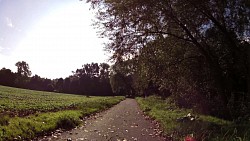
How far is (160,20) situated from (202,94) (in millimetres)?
6355

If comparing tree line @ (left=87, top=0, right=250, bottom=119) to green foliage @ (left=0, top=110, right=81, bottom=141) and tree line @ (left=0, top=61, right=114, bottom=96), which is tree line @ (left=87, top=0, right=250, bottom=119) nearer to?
green foliage @ (left=0, top=110, right=81, bottom=141)

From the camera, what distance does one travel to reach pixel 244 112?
14.6 meters

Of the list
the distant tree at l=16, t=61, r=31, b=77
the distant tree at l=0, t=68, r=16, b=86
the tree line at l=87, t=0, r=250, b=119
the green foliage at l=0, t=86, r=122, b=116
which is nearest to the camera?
the tree line at l=87, t=0, r=250, b=119

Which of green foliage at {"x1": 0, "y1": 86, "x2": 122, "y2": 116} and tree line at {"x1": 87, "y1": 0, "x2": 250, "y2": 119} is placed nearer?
tree line at {"x1": 87, "y1": 0, "x2": 250, "y2": 119}

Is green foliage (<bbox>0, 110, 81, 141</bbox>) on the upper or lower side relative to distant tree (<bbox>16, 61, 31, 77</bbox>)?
lower

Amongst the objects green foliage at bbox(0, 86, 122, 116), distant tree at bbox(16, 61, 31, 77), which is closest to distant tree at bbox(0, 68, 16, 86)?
distant tree at bbox(16, 61, 31, 77)

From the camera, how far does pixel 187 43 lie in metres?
17.3

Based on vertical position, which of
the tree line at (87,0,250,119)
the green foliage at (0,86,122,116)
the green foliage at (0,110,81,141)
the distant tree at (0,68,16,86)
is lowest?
the green foliage at (0,110,81,141)

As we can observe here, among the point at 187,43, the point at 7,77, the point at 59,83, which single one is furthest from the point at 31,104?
the point at 59,83

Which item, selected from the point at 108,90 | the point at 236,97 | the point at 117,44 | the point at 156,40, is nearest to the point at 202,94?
the point at 236,97

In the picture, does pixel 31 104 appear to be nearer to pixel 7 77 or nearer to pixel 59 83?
pixel 7 77

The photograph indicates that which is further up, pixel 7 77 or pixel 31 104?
pixel 7 77

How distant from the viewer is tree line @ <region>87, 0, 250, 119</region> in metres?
15.6

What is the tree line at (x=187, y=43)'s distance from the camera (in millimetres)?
15578
